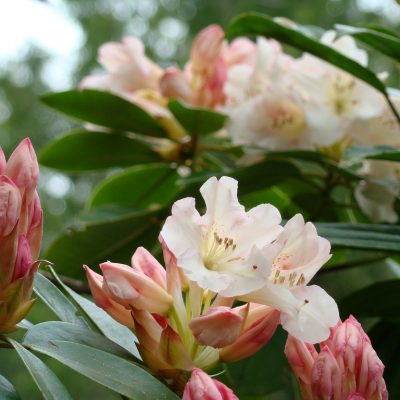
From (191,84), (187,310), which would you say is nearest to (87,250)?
(191,84)

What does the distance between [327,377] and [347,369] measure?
13 mm

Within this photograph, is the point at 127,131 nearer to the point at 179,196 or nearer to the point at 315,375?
the point at 179,196

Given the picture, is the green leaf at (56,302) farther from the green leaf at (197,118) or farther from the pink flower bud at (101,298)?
the green leaf at (197,118)

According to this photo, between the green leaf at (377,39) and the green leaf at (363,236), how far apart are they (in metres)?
0.19

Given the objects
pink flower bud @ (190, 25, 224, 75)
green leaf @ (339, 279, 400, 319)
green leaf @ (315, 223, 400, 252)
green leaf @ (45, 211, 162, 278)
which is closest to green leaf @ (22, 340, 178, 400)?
green leaf @ (315, 223, 400, 252)

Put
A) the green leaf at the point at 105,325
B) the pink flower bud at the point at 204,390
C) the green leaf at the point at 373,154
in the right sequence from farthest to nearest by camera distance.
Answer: the green leaf at the point at 373,154, the green leaf at the point at 105,325, the pink flower bud at the point at 204,390

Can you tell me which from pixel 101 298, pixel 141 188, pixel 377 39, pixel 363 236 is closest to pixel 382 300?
pixel 363 236

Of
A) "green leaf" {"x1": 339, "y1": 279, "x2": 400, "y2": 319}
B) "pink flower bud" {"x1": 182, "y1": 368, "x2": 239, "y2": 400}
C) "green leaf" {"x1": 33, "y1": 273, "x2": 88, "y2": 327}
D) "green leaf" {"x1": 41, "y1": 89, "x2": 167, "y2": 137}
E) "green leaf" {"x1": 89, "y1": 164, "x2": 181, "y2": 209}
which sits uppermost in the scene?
"pink flower bud" {"x1": 182, "y1": 368, "x2": 239, "y2": 400}

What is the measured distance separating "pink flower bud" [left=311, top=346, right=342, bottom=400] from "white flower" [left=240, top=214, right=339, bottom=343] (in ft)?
0.06

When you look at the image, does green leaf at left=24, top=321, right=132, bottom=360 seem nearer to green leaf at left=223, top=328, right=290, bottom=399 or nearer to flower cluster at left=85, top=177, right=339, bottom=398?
flower cluster at left=85, top=177, right=339, bottom=398

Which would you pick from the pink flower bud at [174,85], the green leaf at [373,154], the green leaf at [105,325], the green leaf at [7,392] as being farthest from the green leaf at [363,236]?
the pink flower bud at [174,85]

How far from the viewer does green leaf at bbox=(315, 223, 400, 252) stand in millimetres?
702

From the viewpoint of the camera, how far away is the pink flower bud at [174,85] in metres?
1.07

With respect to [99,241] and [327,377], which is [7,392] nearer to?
[327,377]
